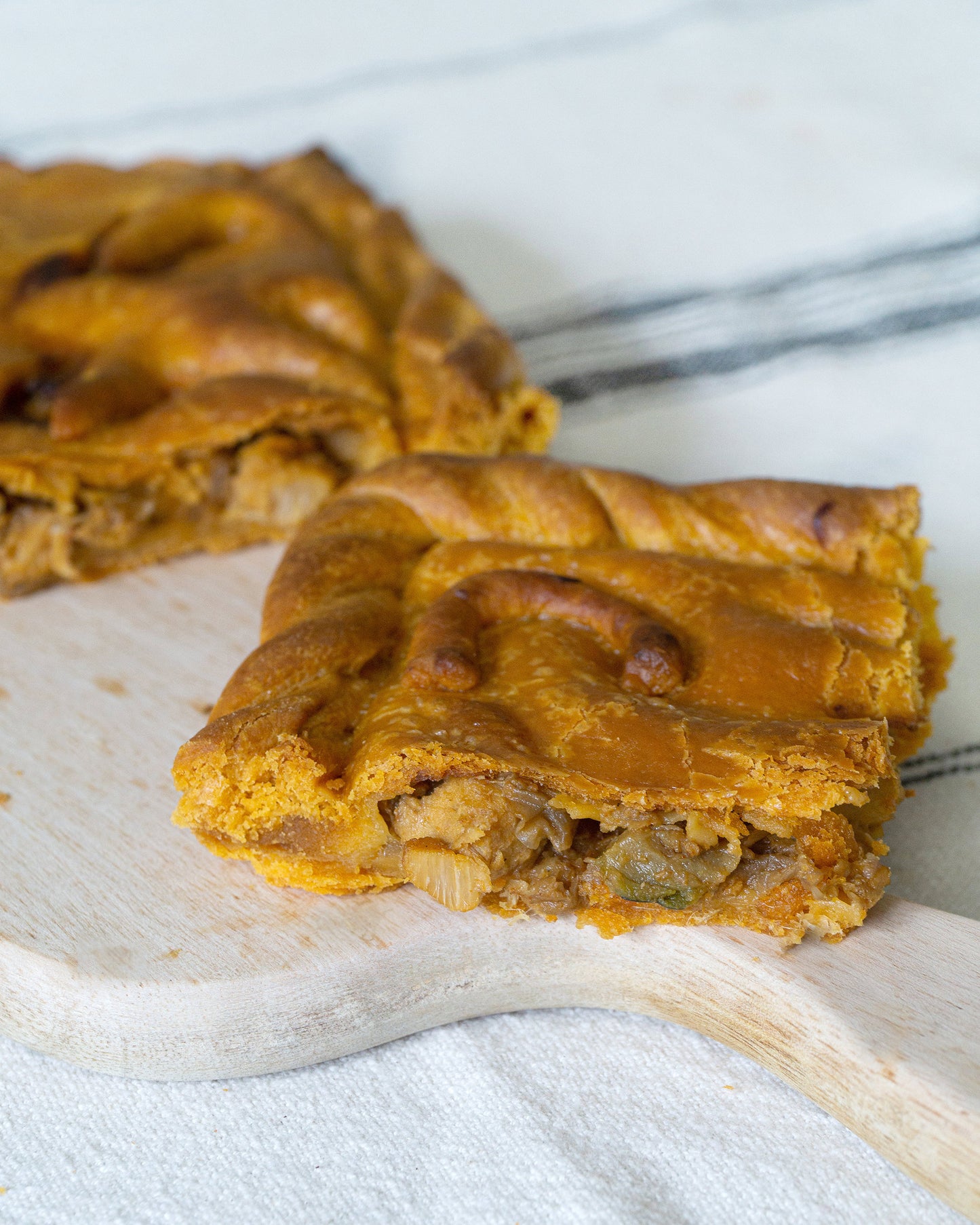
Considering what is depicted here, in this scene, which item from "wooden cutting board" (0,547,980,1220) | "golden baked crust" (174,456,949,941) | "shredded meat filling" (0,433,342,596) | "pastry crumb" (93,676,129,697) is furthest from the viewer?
"shredded meat filling" (0,433,342,596)

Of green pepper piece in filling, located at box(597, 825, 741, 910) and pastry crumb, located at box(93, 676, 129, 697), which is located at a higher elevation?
green pepper piece in filling, located at box(597, 825, 741, 910)

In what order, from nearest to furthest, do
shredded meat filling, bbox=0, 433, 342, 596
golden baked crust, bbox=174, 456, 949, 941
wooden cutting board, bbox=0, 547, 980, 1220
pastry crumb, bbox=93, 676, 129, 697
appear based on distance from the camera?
wooden cutting board, bbox=0, 547, 980, 1220 < golden baked crust, bbox=174, 456, 949, 941 < pastry crumb, bbox=93, 676, 129, 697 < shredded meat filling, bbox=0, 433, 342, 596

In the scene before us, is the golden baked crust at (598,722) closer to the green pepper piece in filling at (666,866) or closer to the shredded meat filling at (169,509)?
the green pepper piece in filling at (666,866)

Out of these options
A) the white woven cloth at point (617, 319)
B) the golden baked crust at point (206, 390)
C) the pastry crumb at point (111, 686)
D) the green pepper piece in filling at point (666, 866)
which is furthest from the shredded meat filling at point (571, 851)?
the golden baked crust at point (206, 390)

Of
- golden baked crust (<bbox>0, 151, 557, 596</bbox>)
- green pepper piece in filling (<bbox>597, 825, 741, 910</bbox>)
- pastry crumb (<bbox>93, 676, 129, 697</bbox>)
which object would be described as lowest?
pastry crumb (<bbox>93, 676, 129, 697</bbox>)

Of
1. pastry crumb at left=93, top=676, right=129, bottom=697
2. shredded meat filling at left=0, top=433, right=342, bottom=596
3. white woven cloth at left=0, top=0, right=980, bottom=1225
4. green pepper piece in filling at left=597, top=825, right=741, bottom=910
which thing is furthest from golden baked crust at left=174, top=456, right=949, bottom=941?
shredded meat filling at left=0, top=433, right=342, bottom=596

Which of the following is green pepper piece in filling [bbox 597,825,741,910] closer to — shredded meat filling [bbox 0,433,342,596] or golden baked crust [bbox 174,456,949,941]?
golden baked crust [bbox 174,456,949,941]
